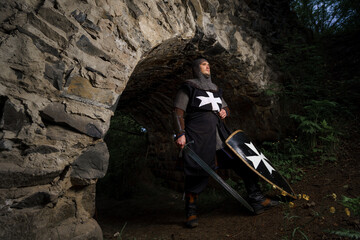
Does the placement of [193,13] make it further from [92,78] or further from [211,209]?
[211,209]

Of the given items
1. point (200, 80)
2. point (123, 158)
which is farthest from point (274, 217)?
point (123, 158)

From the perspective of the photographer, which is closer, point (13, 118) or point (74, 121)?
point (13, 118)

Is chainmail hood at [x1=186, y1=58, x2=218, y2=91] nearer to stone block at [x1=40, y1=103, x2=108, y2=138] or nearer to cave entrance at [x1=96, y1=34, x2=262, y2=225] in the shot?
cave entrance at [x1=96, y1=34, x2=262, y2=225]

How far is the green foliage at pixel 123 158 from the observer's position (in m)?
4.52

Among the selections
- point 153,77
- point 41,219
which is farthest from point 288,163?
point 41,219

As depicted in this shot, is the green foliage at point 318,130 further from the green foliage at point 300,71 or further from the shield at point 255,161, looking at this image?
the shield at point 255,161

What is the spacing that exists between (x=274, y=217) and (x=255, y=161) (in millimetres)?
501

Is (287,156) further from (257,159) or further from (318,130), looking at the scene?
(257,159)

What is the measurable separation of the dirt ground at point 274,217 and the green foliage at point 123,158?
124cm

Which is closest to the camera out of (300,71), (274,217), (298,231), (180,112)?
(298,231)

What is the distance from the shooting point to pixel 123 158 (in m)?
5.11

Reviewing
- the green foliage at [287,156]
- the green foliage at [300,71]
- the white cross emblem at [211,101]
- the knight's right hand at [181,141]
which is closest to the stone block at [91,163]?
the knight's right hand at [181,141]

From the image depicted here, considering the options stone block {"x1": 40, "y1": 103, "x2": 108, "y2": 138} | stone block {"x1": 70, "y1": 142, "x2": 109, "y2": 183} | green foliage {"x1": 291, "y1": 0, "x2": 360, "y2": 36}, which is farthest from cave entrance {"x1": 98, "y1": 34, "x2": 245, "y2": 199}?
green foliage {"x1": 291, "y1": 0, "x2": 360, "y2": 36}

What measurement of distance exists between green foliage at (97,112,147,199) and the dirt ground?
1241 millimetres
